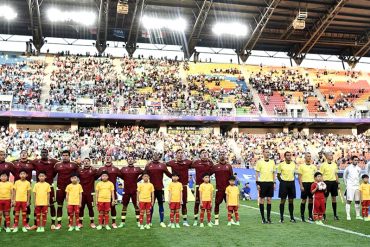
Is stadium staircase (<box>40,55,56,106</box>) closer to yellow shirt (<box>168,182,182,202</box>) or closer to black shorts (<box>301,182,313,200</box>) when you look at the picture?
yellow shirt (<box>168,182,182,202</box>)

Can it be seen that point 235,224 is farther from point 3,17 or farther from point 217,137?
point 3,17

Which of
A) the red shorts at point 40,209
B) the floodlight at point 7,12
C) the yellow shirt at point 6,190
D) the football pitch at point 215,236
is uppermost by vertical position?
the floodlight at point 7,12

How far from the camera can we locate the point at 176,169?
1173 cm

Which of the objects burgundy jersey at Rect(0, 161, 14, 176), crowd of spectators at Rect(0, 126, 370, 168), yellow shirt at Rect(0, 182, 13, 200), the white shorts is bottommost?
the white shorts

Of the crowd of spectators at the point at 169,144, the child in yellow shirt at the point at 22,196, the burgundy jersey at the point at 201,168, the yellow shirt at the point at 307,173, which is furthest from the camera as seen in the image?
the crowd of spectators at the point at 169,144

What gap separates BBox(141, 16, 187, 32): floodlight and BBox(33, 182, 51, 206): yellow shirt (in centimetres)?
3636

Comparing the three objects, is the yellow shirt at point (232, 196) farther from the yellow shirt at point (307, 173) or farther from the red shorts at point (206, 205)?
the yellow shirt at point (307, 173)

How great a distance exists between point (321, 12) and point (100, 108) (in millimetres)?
25806

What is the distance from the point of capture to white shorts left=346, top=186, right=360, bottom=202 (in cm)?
1255

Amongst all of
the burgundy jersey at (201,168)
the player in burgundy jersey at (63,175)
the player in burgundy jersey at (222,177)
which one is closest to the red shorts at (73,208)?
the player in burgundy jersey at (63,175)

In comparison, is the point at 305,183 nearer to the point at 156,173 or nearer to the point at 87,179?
the point at 156,173

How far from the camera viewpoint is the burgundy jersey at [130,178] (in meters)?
11.3

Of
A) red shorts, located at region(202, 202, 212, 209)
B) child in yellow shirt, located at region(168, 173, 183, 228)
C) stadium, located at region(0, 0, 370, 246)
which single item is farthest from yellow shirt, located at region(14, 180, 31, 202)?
stadium, located at region(0, 0, 370, 246)

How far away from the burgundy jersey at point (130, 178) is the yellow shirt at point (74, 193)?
4.14 feet
